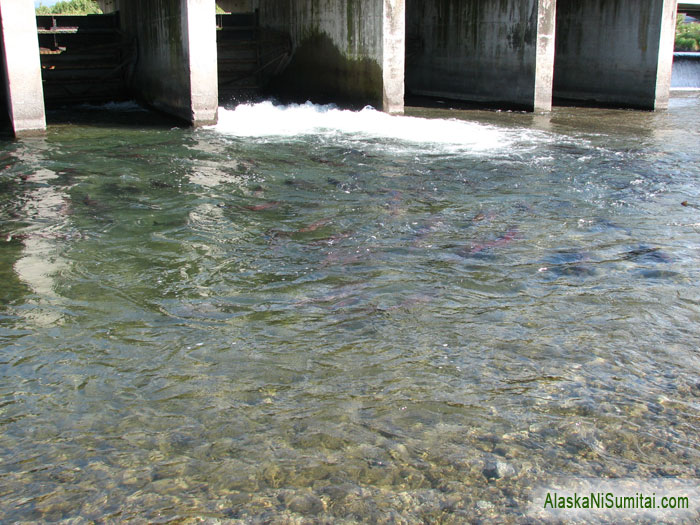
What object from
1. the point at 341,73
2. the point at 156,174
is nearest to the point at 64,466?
the point at 156,174

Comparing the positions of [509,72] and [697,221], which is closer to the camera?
[697,221]

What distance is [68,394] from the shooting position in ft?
13.6

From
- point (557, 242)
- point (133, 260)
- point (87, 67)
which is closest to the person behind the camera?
point (133, 260)

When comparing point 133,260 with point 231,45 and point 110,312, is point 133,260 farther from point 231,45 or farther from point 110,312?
point 231,45

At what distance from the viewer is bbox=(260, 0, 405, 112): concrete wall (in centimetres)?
1681

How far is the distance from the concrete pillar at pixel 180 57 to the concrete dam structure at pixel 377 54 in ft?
0.08

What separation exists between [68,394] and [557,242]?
4.81 meters

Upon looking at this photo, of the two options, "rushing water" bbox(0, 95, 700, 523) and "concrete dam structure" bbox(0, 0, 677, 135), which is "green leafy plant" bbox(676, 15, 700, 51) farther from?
"rushing water" bbox(0, 95, 700, 523)

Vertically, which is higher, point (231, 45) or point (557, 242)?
point (231, 45)

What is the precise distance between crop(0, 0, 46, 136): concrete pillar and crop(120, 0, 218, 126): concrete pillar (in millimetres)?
2935

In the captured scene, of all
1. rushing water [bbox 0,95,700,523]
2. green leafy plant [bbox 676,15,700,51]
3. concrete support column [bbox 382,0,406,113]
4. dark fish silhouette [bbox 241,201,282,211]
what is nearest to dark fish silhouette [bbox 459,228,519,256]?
rushing water [bbox 0,95,700,523]

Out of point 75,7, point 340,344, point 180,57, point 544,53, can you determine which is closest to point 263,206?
point 340,344

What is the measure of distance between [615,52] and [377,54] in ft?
25.4

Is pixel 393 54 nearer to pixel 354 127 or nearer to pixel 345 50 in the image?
pixel 345 50
